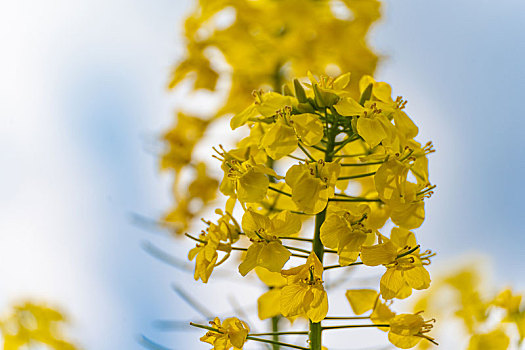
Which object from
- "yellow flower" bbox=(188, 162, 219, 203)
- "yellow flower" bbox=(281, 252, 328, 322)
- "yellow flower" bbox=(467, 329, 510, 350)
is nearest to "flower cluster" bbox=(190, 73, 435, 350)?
"yellow flower" bbox=(281, 252, 328, 322)

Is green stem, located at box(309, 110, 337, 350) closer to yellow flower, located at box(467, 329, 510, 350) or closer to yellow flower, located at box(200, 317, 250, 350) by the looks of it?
yellow flower, located at box(200, 317, 250, 350)

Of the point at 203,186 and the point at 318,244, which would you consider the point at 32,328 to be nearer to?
the point at 203,186

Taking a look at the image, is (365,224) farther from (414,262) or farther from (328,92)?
(328,92)

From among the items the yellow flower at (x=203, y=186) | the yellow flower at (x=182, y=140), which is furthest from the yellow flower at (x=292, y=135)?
the yellow flower at (x=182, y=140)

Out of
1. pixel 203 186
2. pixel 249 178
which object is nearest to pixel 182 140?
pixel 203 186

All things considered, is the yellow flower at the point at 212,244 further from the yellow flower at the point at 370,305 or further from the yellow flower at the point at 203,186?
the yellow flower at the point at 203,186

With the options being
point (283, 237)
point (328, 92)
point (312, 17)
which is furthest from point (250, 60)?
point (283, 237)
